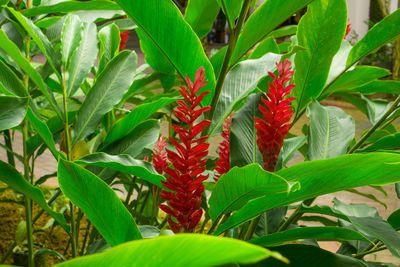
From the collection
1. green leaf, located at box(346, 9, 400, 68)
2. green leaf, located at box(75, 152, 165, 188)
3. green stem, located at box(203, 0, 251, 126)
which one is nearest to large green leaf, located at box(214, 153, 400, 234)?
green leaf, located at box(75, 152, 165, 188)

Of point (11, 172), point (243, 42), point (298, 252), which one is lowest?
point (298, 252)

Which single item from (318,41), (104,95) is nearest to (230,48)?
(318,41)

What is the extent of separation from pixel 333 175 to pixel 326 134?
32 centimetres

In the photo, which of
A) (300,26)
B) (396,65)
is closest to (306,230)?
(300,26)

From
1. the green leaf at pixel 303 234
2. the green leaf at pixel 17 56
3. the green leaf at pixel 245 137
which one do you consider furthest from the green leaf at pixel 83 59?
the green leaf at pixel 303 234

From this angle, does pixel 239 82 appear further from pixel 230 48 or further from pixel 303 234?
pixel 303 234

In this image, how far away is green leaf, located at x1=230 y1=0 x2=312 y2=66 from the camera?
2.37 feet

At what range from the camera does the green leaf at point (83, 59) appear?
3.16 feet

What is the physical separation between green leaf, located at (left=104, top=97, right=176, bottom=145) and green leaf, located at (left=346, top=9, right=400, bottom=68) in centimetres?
36

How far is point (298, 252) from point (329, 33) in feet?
1.29

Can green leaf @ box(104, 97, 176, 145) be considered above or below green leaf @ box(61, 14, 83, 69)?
below

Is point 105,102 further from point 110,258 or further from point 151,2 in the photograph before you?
point 110,258

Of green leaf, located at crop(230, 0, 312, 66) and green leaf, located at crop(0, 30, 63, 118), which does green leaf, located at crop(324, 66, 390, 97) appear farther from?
green leaf, located at crop(0, 30, 63, 118)

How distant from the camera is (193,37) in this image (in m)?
0.75
